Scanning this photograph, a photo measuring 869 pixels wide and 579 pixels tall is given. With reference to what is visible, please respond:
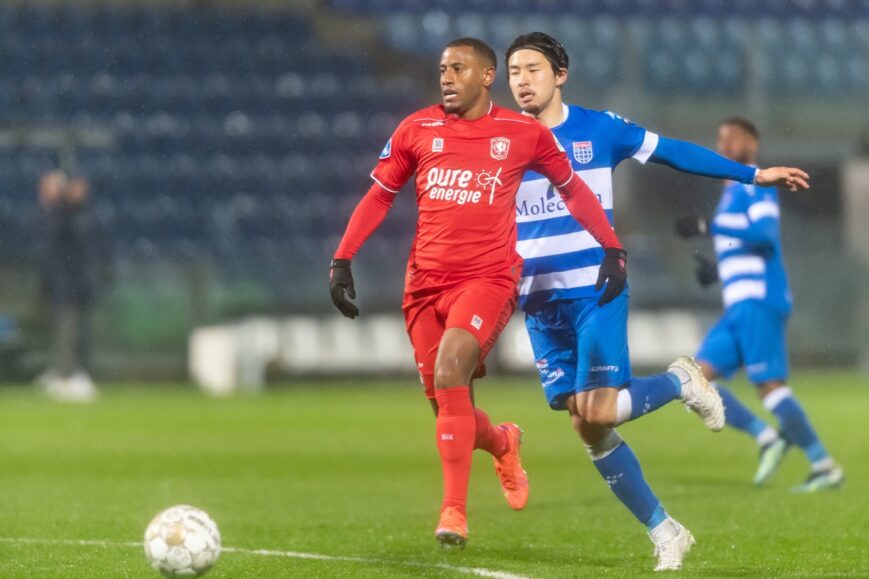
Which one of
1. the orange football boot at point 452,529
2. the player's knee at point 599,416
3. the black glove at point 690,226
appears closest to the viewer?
the orange football boot at point 452,529

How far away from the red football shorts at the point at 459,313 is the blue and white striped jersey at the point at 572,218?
0.15m

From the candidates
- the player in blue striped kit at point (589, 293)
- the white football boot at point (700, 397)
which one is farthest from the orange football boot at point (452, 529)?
the white football boot at point (700, 397)

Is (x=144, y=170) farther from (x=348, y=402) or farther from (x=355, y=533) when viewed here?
(x=355, y=533)

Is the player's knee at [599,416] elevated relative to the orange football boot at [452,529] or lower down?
elevated

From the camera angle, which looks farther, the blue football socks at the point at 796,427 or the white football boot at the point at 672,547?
the blue football socks at the point at 796,427

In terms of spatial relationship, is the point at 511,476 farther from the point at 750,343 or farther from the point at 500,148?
the point at 750,343

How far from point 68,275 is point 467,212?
38.2 feet

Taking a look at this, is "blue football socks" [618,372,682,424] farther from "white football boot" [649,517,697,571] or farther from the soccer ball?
the soccer ball

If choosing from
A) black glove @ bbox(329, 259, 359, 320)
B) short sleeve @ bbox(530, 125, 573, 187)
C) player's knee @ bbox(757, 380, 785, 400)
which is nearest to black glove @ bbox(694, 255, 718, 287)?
player's knee @ bbox(757, 380, 785, 400)

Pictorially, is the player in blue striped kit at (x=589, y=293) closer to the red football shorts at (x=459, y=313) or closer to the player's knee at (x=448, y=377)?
the red football shorts at (x=459, y=313)

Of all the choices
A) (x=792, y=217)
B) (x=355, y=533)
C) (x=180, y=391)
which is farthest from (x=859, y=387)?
(x=355, y=533)

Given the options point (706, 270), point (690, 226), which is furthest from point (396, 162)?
point (706, 270)

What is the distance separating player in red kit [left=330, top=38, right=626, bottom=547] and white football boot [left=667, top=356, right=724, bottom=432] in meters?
0.55

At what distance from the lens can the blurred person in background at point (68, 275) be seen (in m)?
16.7
